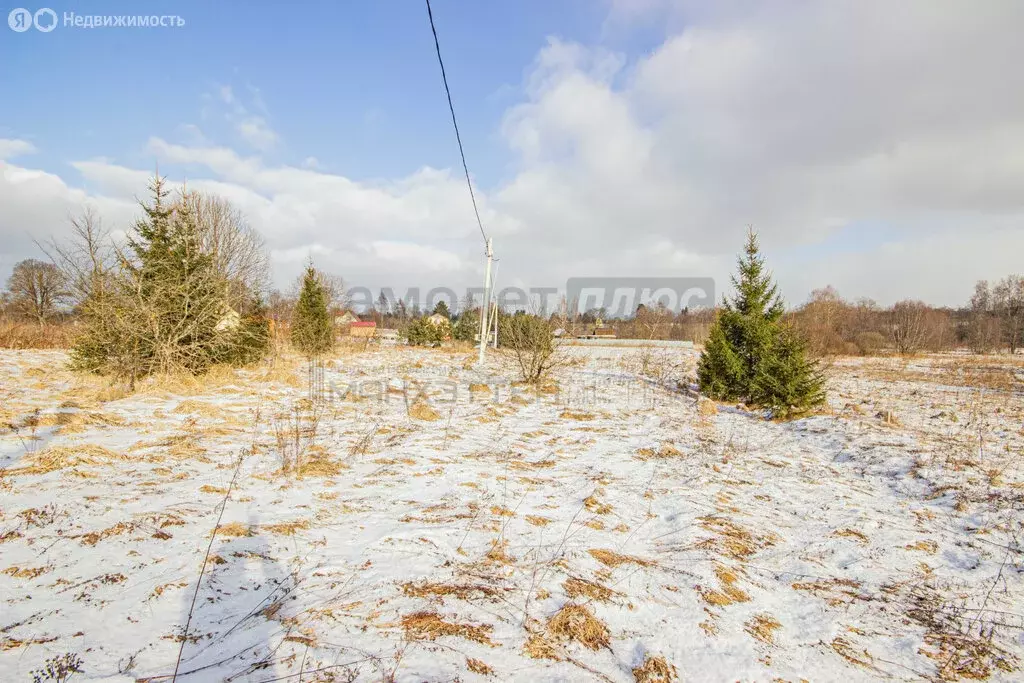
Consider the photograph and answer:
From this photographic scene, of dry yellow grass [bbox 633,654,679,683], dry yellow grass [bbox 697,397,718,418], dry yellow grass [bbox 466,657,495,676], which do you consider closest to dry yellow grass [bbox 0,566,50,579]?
dry yellow grass [bbox 466,657,495,676]

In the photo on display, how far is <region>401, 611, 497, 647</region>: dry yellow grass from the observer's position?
2.39m

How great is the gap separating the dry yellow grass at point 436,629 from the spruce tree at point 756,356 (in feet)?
32.8

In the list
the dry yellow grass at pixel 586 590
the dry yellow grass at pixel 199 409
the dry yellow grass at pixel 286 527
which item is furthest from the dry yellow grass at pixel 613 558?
the dry yellow grass at pixel 199 409

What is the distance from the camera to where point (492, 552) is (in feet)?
11.2

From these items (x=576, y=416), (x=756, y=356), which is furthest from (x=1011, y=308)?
(x=576, y=416)

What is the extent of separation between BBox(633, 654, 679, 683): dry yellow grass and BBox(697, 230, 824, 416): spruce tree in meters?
9.41

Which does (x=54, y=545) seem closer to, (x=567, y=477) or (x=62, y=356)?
(x=567, y=477)

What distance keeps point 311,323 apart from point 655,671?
21.1m

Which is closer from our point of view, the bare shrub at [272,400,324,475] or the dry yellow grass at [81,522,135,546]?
the dry yellow grass at [81,522,135,546]

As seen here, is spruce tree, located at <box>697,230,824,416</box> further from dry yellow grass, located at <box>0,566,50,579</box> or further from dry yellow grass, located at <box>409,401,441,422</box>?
dry yellow grass, located at <box>0,566,50,579</box>

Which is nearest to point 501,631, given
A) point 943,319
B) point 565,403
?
point 565,403

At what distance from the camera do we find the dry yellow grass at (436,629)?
7.85ft

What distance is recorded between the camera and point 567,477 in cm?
555

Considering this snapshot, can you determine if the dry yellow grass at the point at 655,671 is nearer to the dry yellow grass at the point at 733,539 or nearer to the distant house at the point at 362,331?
the dry yellow grass at the point at 733,539
